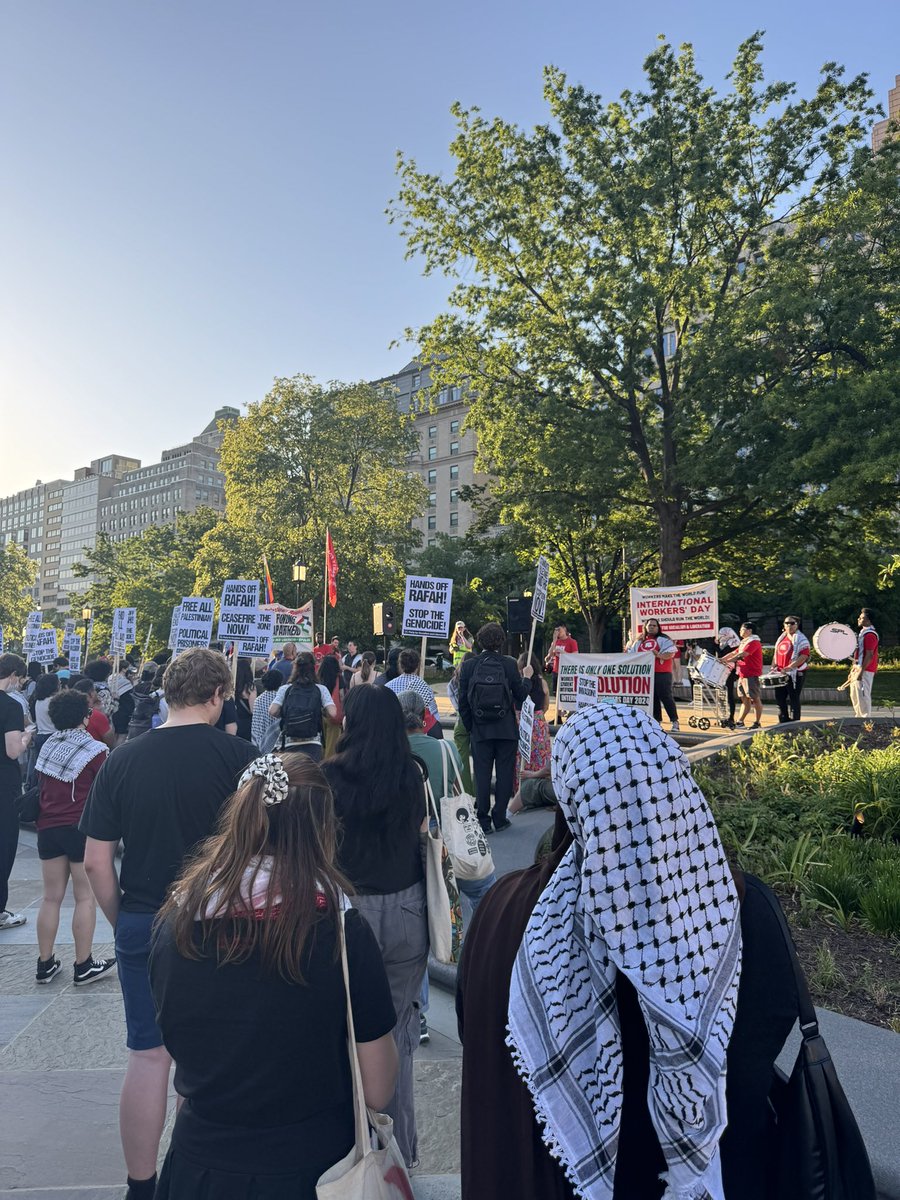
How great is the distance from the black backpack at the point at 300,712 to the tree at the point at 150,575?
37892 millimetres

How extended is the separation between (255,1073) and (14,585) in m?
80.0

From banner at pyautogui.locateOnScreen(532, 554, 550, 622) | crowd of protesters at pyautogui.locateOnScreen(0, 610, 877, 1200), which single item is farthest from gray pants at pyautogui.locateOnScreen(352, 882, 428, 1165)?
banner at pyautogui.locateOnScreen(532, 554, 550, 622)

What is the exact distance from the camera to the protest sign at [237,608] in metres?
12.4

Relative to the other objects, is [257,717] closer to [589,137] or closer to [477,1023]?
[477,1023]

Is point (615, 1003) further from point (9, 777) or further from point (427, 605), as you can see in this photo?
point (427, 605)

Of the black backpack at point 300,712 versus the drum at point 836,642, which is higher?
the drum at point 836,642

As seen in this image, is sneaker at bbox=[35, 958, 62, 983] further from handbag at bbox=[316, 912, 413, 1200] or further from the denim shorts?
handbag at bbox=[316, 912, 413, 1200]

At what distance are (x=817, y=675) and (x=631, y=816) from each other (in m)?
27.6

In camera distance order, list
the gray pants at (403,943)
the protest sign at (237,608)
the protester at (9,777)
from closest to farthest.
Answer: the gray pants at (403,943) → the protester at (9,777) → the protest sign at (237,608)

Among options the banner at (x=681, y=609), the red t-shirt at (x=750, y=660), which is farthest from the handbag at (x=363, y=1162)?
the red t-shirt at (x=750, y=660)

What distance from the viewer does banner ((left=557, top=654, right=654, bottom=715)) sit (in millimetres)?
9484

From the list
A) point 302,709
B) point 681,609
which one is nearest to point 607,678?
point 681,609

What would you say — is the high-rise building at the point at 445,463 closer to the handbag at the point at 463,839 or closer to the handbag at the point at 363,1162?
the handbag at the point at 463,839

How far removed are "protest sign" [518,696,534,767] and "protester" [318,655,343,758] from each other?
1858mm
